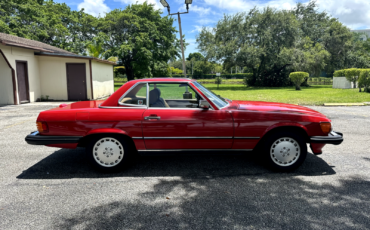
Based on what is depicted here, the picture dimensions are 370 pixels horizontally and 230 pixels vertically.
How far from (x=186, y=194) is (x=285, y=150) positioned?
5.71ft

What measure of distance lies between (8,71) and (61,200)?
1329cm

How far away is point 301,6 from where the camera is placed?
4181 centimetres

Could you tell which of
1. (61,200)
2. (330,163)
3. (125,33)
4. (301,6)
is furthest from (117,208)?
(301,6)

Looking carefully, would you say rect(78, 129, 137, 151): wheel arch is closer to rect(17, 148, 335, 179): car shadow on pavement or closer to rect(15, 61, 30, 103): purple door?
rect(17, 148, 335, 179): car shadow on pavement

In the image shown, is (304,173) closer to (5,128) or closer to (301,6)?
(5,128)

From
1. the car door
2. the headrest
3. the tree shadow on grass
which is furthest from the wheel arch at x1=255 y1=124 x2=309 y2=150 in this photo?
the headrest

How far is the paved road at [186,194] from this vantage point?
274cm

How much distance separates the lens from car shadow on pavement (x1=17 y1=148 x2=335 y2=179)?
408 centimetres

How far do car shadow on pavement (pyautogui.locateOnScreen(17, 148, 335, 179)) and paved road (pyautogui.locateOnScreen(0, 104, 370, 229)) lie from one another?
0.05 feet

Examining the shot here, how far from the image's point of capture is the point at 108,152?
402 cm

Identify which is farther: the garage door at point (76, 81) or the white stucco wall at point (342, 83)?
the white stucco wall at point (342, 83)

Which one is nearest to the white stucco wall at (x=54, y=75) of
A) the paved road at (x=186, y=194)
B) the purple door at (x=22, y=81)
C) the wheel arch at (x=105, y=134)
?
the purple door at (x=22, y=81)

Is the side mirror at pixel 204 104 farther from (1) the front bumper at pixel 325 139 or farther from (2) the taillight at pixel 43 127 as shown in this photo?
(2) the taillight at pixel 43 127

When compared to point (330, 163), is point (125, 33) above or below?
above
